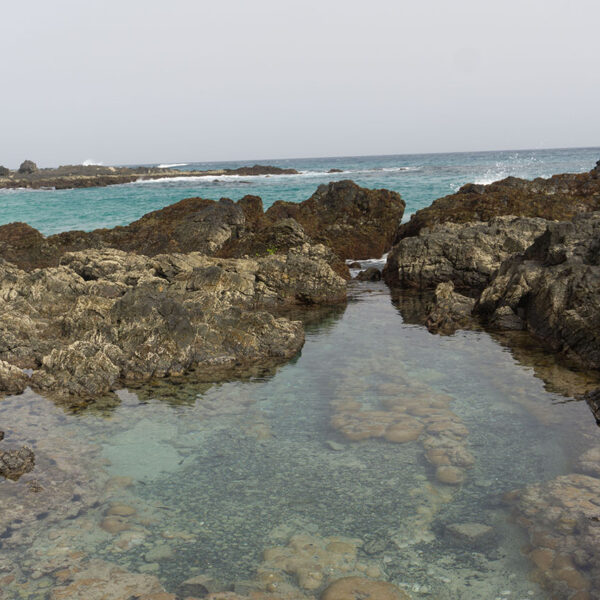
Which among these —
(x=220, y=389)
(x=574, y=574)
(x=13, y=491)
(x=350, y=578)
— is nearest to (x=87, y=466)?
(x=13, y=491)

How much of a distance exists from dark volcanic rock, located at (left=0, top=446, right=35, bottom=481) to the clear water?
0.59 ft

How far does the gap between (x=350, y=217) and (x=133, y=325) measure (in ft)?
56.7

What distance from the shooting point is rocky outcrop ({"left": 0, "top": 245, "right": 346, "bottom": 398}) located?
10.4 metres

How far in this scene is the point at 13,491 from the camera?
6.69m

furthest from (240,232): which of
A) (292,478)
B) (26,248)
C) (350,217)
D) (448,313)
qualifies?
(292,478)

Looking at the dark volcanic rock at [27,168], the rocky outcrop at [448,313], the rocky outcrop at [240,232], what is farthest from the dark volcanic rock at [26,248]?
the dark volcanic rock at [27,168]

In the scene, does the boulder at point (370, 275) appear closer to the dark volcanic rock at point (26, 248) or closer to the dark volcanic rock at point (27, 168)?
the dark volcanic rock at point (26, 248)

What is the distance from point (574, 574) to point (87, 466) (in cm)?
591

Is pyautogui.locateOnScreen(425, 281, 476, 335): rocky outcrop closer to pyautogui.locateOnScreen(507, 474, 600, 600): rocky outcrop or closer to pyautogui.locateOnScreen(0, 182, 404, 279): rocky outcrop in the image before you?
pyautogui.locateOnScreen(0, 182, 404, 279): rocky outcrop

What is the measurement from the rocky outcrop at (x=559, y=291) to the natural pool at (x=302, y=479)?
104 centimetres

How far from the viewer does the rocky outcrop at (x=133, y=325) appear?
10.4 m

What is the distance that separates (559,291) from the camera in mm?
12609

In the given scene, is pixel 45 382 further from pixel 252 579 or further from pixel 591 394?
pixel 591 394

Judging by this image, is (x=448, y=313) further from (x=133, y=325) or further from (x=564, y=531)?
(x=564, y=531)
